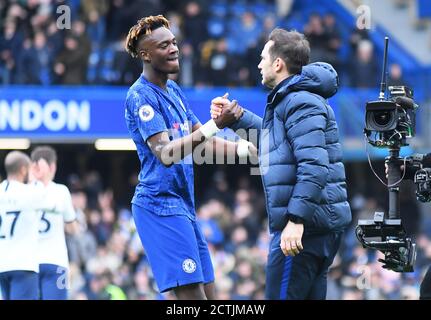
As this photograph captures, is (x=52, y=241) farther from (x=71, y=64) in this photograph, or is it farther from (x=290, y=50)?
(x=71, y=64)

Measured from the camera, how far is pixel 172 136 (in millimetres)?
7762

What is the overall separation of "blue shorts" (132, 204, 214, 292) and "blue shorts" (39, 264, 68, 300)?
2325mm

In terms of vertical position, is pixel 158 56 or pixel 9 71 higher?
pixel 9 71

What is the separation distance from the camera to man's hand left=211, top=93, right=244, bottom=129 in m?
7.43

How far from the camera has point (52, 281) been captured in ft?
32.6

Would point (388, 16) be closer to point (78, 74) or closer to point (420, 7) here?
point (420, 7)

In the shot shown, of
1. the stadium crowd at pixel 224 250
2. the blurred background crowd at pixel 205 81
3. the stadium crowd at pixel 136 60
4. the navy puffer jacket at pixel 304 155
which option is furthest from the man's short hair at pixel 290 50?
the stadium crowd at pixel 136 60

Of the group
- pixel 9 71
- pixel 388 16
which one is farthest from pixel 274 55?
pixel 388 16

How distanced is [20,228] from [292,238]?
3.29 metres

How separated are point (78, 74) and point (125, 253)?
A: 315 centimetres

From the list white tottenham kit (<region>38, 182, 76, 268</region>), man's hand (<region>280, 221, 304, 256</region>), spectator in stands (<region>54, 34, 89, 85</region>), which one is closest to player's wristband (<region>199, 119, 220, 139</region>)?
man's hand (<region>280, 221, 304, 256</region>)

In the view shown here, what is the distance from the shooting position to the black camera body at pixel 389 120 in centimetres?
775

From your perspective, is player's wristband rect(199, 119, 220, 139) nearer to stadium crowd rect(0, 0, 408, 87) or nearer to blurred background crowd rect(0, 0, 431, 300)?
blurred background crowd rect(0, 0, 431, 300)

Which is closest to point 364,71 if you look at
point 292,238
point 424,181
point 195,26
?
point 195,26
